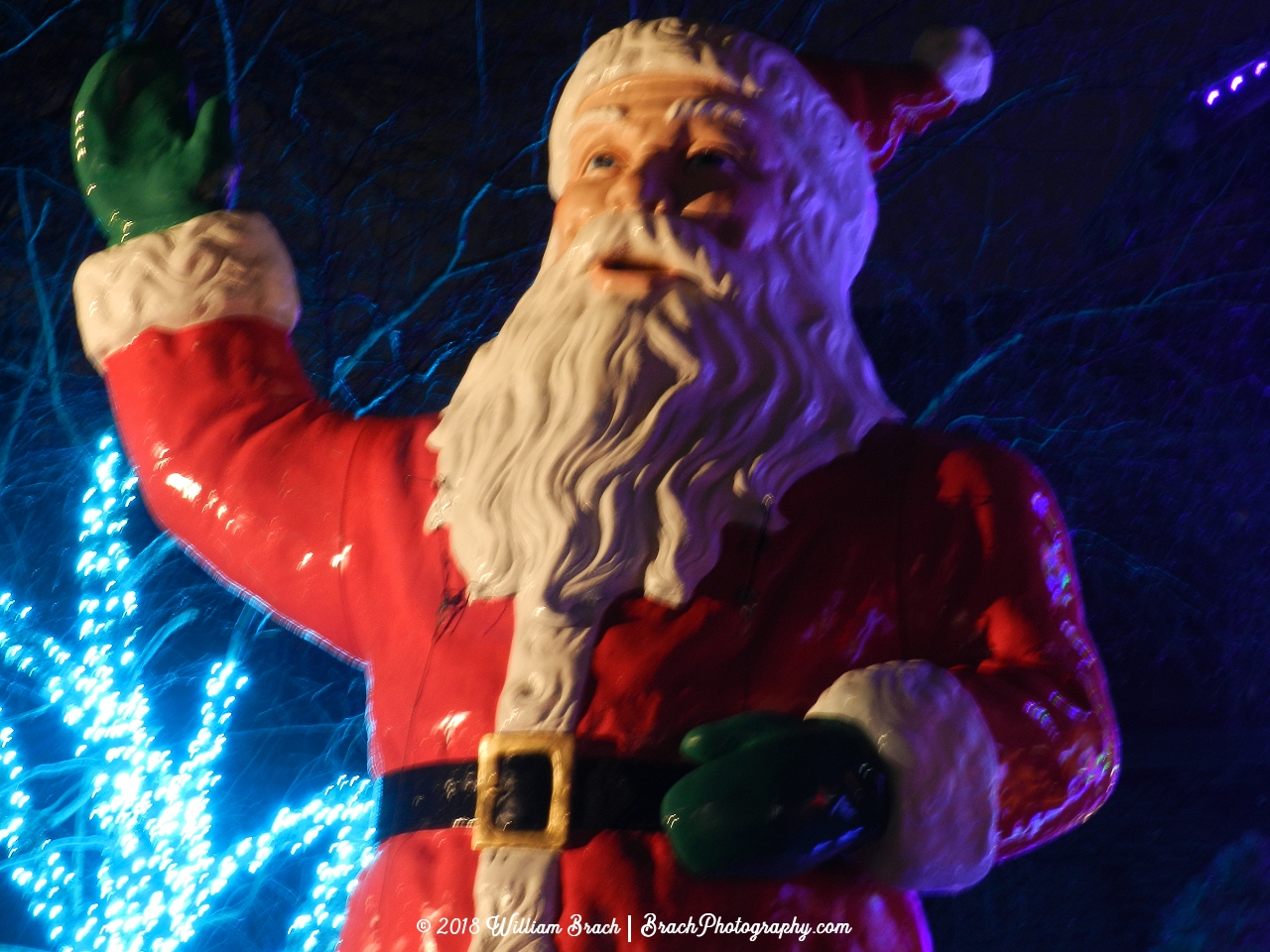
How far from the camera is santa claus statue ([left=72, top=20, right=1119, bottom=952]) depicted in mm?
1123

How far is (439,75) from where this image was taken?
103 inches

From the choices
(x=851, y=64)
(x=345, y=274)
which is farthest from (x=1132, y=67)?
(x=345, y=274)

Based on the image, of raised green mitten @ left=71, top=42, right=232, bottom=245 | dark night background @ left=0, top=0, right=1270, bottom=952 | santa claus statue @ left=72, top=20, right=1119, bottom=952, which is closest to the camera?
santa claus statue @ left=72, top=20, right=1119, bottom=952

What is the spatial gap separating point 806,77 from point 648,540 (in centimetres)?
62

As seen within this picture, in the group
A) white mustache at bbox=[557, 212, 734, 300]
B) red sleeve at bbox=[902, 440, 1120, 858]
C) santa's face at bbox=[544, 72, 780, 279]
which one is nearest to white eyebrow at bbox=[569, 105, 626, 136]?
santa's face at bbox=[544, 72, 780, 279]

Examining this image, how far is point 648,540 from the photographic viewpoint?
124 cm

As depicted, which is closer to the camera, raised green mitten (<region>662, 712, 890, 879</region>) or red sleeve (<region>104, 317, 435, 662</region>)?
raised green mitten (<region>662, 712, 890, 879</region>)

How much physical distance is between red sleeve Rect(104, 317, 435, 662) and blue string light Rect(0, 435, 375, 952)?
3.33 ft

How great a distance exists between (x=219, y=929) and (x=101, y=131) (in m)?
1.65

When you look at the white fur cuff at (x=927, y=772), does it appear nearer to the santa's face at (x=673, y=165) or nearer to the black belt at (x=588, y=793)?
the black belt at (x=588, y=793)

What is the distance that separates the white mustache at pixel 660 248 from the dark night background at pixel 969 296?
3.99 ft

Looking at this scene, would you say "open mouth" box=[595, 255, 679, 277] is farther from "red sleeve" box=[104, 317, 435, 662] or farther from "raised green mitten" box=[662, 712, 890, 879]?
"raised green mitten" box=[662, 712, 890, 879]

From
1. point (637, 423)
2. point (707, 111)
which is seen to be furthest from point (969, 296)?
point (637, 423)

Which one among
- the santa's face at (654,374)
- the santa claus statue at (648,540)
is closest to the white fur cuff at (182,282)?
the santa claus statue at (648,540)
